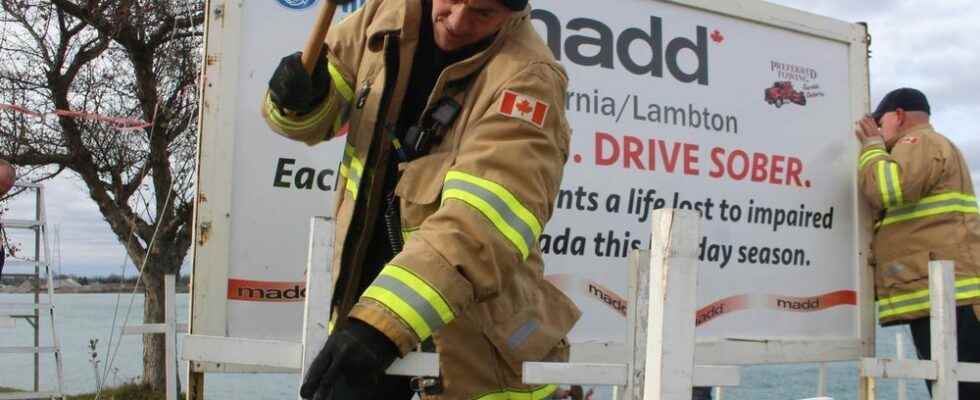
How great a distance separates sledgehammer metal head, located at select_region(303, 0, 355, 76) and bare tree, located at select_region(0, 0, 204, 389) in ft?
18.5

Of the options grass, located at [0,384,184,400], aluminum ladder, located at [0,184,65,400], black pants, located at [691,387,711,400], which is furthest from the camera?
grass, located at [0,384,184,400]

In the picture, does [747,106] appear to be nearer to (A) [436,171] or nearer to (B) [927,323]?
(B) [927,323]

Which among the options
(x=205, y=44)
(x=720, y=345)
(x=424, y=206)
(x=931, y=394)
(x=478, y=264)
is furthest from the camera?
(x=720, y=345)

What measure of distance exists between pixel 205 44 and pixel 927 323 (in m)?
3.37

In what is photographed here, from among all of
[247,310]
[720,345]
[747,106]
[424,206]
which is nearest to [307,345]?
[424,206]

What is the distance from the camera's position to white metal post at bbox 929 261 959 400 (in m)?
3.86

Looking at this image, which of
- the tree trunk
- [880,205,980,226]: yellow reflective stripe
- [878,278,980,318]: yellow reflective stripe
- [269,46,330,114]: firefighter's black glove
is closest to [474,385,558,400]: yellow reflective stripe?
[269,46,330,114]: firefighter's black glove

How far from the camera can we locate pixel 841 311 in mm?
4840

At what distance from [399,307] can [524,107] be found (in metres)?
0.56

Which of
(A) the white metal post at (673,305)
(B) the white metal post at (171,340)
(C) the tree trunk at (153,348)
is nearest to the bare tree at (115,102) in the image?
(C) the tree trunk at (153,348)

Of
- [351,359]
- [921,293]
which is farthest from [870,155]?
[351,359]

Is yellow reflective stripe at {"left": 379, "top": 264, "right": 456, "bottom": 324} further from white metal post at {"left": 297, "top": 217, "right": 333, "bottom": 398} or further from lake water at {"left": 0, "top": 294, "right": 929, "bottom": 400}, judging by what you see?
lake water at {"left": 0, "top": 294, "right": 929, "bottom": 400}

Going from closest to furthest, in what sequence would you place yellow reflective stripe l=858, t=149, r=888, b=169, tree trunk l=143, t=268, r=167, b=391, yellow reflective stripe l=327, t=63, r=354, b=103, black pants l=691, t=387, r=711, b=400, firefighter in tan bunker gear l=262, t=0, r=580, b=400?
firefighter in tan bunker gear l=262, t=0, r=580, b=400 < yellow reflective stripe l=327, t=63, r=354, b=103 < yellow reflective stripe l=858, t=149, r=888, b=169 < black pants l=691, t=387, r=711, b=400 < tree trunk l=143, t=268, r=167, b=391

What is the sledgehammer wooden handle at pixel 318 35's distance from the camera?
2.14 metres
